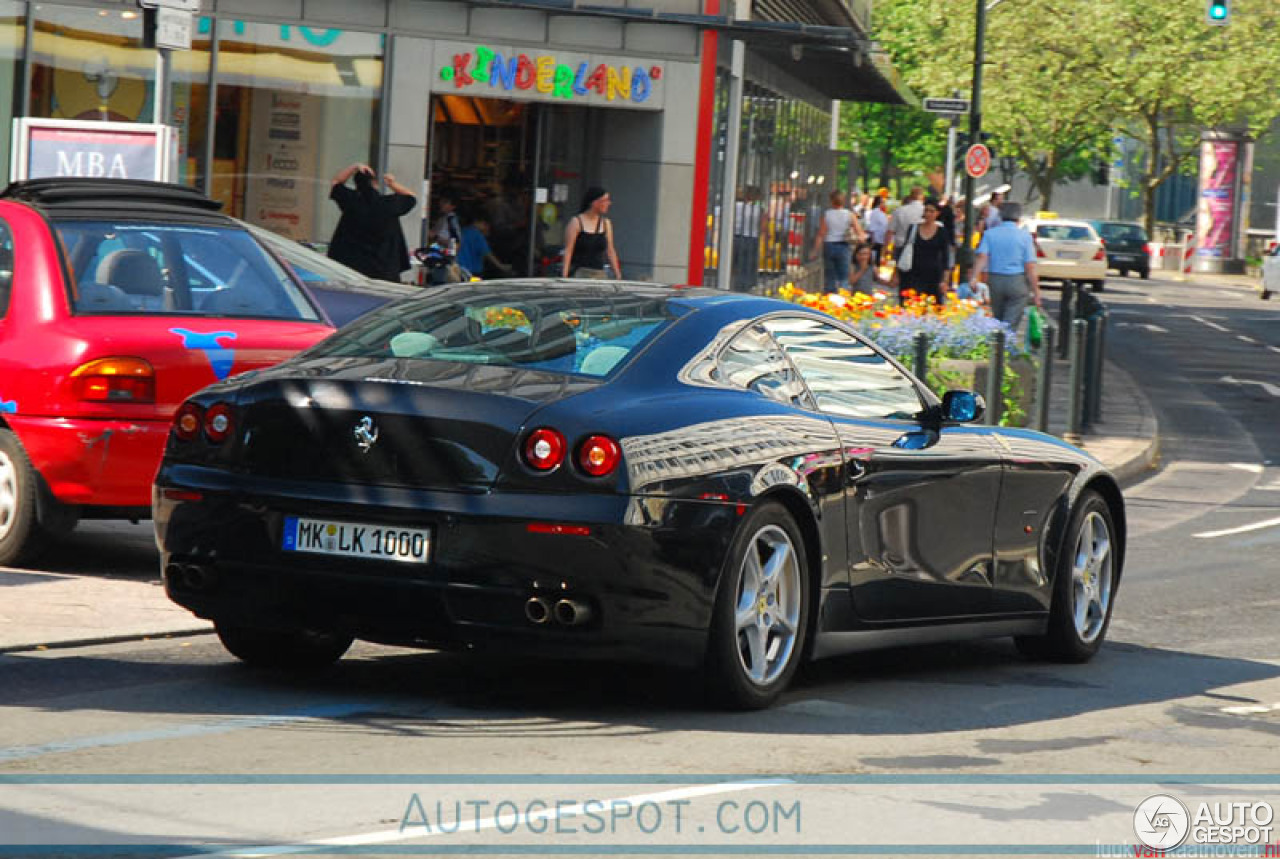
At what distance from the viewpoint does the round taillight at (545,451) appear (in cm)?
696

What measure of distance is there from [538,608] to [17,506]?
12.2ft

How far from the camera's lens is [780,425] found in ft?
24.9

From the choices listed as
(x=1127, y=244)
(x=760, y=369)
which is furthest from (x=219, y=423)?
(x=1127, y=244)

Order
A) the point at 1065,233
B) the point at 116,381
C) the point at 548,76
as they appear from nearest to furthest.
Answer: the point at 116,381, the point at 548,76, the point at 1065,233

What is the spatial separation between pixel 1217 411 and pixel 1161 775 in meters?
19.5

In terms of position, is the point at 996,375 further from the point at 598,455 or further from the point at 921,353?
the point at 598,455

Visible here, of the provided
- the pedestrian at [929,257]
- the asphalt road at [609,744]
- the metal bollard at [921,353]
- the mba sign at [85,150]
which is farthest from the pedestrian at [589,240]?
the asphalt road at [609,744]

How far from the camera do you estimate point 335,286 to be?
14.0m

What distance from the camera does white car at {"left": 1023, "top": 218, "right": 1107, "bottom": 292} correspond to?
5866cm

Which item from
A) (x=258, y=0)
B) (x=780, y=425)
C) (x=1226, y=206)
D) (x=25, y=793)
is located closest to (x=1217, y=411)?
(x=258, y=0)

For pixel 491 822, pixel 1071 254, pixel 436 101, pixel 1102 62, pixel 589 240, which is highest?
pixel 1102 62

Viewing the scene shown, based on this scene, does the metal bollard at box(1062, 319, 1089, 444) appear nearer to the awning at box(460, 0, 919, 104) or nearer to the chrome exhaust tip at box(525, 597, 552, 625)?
the awning at box(460, 0, 919, 104)

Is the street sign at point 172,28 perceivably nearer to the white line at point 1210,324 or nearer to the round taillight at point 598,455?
the round taillight at point 598,455

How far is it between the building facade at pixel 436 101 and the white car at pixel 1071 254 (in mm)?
30578
